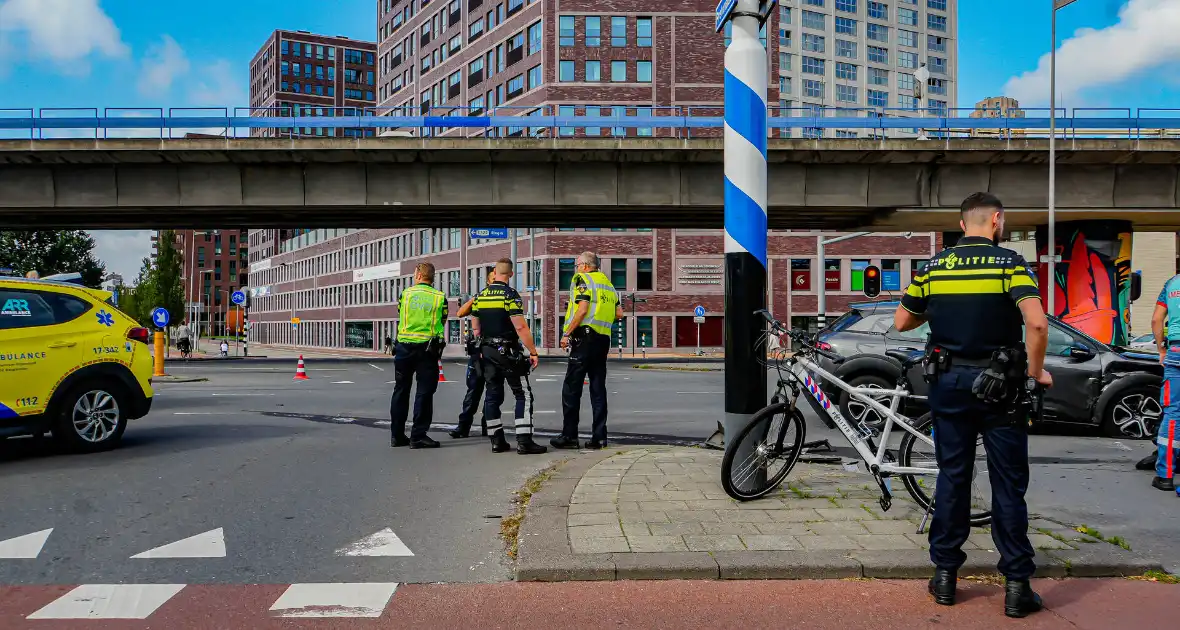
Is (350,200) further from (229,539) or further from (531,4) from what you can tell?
(531,4)

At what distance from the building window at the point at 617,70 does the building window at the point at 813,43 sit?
35.4 m

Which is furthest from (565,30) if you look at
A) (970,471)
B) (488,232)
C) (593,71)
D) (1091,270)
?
(970,471)

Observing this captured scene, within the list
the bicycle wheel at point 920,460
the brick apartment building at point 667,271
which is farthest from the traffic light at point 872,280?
the brick apartment building at point 667,271

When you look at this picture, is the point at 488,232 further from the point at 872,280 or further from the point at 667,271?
the point at 667,271

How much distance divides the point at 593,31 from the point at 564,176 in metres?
36.5

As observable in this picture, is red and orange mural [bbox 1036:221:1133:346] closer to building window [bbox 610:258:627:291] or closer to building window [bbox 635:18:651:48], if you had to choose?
building window [bbox 610:258:627:291]

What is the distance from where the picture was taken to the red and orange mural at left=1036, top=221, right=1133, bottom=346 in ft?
95.5

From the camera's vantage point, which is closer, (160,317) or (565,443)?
(565,443)

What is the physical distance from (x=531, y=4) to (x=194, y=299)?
113718mm

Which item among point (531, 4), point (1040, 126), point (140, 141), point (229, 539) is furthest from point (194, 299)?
point (229, 539)

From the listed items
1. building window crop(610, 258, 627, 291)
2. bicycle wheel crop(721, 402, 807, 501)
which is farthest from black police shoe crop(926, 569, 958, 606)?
building window crop(610, 258, 627, 291)

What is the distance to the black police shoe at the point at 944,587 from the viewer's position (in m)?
4.14

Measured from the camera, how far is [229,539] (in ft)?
17.5

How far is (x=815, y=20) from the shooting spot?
8981cm
